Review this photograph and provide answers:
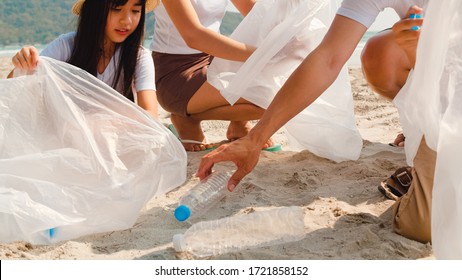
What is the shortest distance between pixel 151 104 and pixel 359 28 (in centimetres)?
84

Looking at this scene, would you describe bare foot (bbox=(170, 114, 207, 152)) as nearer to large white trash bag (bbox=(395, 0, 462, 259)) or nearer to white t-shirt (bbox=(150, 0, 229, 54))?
white t-shirt (bbox=(150, 0, 229, 54))

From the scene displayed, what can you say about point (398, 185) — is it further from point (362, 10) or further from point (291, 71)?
point (291, 71)

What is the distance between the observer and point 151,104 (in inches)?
88.7

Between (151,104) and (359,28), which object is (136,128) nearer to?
(151,104)

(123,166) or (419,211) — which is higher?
(123,166)

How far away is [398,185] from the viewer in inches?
75.2

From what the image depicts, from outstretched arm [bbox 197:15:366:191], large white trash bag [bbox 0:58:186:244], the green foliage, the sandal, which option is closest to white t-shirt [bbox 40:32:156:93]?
large white trash bag [bbox 0:58:186:244]

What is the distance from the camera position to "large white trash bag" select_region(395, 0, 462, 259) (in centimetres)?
136

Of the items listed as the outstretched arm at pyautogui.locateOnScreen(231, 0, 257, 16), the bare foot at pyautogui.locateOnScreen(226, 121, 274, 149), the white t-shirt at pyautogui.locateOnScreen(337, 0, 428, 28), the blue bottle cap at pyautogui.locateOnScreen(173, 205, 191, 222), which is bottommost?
the blue bottle cap at pyautogui.locateOnScreen(173, 205, 191, 222)

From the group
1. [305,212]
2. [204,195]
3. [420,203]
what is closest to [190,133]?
[204,195]

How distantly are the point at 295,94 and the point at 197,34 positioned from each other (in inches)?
26.2

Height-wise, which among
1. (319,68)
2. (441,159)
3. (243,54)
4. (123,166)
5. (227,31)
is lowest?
(441,159)

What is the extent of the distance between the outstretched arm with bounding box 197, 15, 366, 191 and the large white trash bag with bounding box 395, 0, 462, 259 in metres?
0.26

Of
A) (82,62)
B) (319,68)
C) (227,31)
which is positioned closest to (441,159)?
(319,68)
